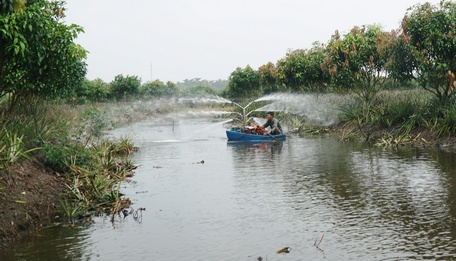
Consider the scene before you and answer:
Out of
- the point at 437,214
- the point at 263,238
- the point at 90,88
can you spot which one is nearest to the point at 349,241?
the point at 263,238

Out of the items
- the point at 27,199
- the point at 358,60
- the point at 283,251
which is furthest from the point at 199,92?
the point at 283,251

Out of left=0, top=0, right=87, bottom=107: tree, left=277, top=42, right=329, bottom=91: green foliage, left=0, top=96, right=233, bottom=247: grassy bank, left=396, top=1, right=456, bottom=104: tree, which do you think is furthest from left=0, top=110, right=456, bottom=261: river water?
left=277, top=42, right=329, bottom=91: green foliage

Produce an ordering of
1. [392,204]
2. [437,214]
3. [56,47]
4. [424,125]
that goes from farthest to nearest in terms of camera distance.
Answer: [424,125] → [56,47] → [392,204] → [437,214]

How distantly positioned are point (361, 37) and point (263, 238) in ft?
78.6

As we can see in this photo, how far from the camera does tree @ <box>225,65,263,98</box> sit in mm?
63312

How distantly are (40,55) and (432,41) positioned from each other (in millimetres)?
16413

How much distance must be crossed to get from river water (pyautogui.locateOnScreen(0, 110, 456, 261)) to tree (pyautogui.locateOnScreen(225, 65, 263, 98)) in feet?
149

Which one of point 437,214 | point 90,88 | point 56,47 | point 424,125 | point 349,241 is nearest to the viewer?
point 349,241

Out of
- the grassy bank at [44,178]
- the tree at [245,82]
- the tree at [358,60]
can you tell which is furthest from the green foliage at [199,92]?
the grassy bank at [44,178]

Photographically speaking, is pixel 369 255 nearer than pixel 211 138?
Yes

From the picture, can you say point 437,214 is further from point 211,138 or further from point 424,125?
point 211,138

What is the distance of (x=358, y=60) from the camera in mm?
30781

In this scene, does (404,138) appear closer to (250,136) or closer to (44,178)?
(250,136)

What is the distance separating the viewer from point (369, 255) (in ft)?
25.6
